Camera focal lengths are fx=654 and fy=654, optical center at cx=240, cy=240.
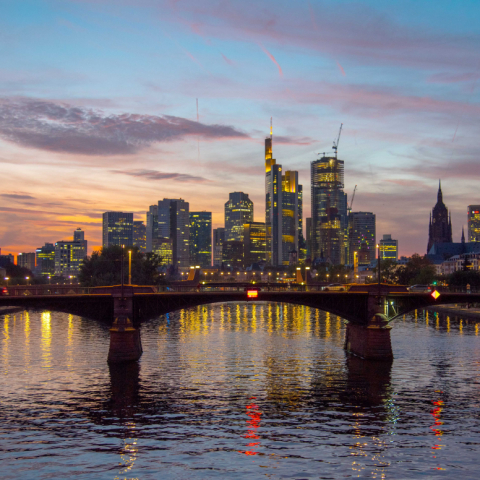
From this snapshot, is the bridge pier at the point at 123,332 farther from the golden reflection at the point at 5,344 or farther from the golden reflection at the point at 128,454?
the golden reflection at the point at 128,454

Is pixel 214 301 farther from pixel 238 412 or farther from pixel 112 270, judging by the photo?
pixel 112 270

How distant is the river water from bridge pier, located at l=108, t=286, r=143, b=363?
2.24 metres

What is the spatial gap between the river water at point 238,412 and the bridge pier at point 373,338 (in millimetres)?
2305

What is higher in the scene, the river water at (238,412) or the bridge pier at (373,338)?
the bridge pier at (373,338)

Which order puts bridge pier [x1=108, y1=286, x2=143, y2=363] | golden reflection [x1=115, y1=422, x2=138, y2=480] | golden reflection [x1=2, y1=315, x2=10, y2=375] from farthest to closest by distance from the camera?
1. bridge pier [x1=108, y1=286, x2=143, y2=363]
2. golden reflection [x1=2, y1=315, x2=10, y2=375]
3. golden reflection [x1=115, y1=422, x2=138, y2=480]

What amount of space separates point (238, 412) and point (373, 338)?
34.6 metres

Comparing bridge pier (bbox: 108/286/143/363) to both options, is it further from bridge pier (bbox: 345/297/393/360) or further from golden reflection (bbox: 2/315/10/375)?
bridge pier (bbox: 345/297/393/360)

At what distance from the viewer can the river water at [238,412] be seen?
40438mm

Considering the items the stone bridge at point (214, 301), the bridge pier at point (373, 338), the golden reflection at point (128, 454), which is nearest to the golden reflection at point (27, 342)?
the stone bridge at point (214, 301)

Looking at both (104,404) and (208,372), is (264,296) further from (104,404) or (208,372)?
(104,404)

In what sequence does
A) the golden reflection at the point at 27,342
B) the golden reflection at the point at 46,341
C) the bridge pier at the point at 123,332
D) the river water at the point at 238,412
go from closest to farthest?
the river water at the point at 238,412 → the golden reflection at the point at 27,342 → the bridge pier at the point at 123,332 → the golden reflection at the point at 46,341

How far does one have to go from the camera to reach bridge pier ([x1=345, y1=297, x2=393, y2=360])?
273 ft

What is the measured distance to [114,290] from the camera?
280ft

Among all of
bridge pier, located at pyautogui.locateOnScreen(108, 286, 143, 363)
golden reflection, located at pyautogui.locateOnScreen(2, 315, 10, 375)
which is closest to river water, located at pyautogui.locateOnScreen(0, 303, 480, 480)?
golden reflection, located at pyautogui.locateOnScreen(2, 315, 10, 375)
